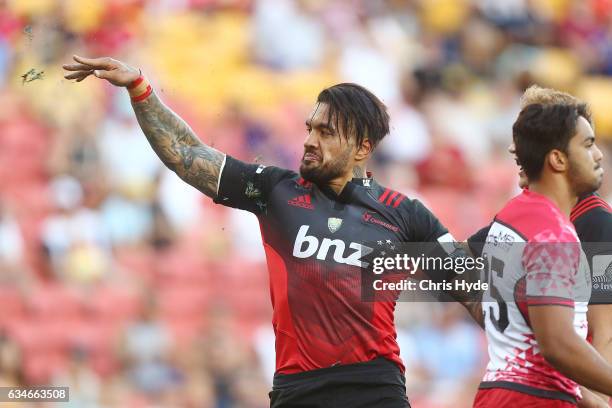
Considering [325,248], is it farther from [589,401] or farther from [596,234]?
[589,401]

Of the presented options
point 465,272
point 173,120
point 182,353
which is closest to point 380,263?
point 465,272

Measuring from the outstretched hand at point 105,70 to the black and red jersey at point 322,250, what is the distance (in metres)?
0.62

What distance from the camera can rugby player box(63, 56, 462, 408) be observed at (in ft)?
17.1

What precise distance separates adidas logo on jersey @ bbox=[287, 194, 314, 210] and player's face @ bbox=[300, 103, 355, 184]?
9 centimetres

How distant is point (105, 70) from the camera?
532cm

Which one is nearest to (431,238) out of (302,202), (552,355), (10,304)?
(302,202)

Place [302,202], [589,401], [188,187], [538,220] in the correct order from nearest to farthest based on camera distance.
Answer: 1. [538,220]
2. [589,401]
3. [302,202]
4. [188,187]

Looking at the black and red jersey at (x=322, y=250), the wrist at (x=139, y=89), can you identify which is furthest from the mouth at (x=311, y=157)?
the wrist at (x=139, y=89)

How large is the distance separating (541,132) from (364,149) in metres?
1.06

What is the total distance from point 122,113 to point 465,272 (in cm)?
683

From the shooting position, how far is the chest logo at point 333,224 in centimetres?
533

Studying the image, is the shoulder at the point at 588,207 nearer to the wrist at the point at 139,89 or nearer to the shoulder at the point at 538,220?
the shoulder at the point at 538,220

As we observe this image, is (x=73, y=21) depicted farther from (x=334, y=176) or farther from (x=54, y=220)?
(x=334, y=176)

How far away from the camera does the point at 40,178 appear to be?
37.0ft
